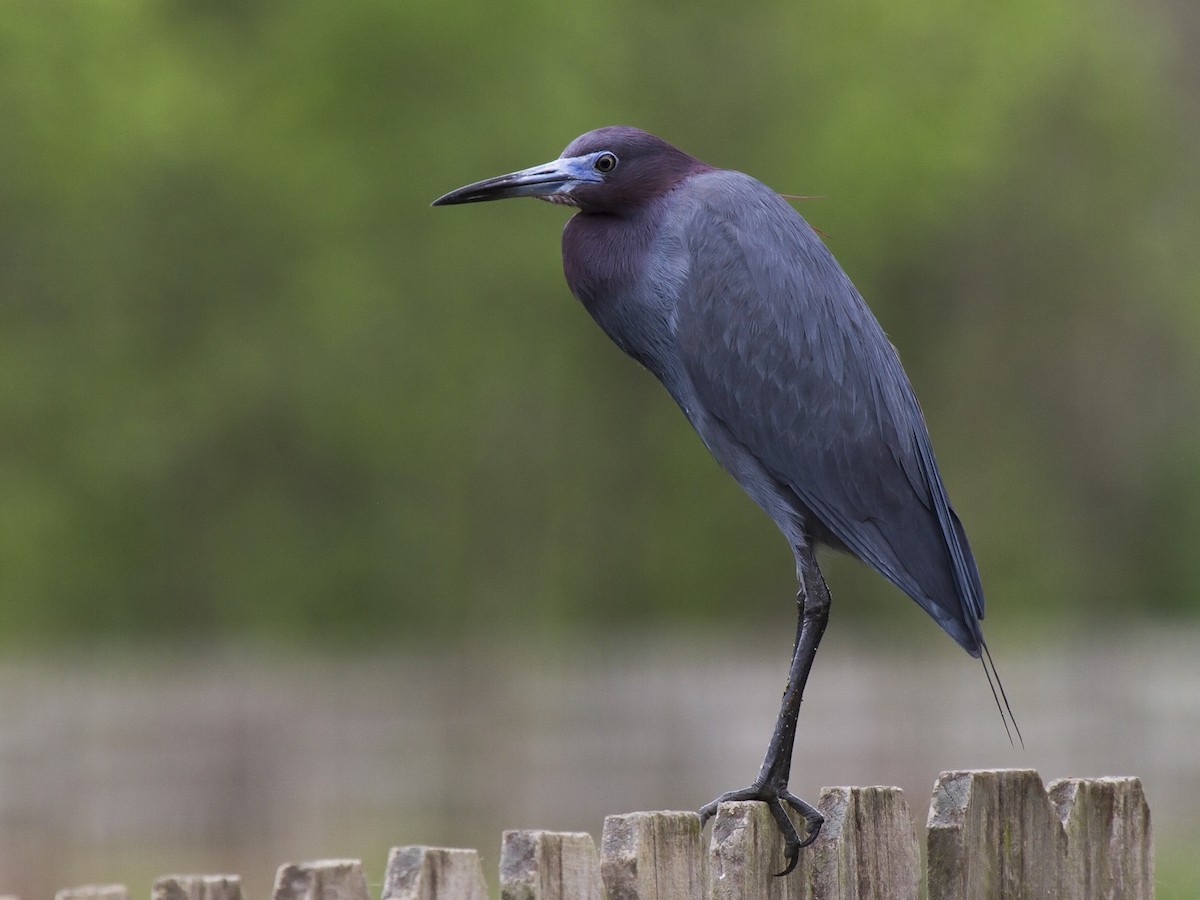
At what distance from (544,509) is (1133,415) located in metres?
11.8

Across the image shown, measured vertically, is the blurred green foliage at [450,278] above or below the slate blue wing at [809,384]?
above

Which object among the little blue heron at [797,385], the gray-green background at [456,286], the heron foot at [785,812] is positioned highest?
the gray-green background at [456,286]

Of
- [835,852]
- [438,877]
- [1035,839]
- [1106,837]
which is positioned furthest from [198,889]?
[1106,837]

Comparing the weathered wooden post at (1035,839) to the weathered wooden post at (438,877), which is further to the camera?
the weathered wooden post at (1035,839)

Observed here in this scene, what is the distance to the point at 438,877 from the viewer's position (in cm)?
335

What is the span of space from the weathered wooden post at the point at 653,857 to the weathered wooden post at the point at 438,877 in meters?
0.27

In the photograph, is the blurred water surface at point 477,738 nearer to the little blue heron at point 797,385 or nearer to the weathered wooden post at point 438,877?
the little blue heron at point 797,385

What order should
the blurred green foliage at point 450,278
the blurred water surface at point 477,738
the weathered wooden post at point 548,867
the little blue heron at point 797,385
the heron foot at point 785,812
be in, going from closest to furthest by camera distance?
the weathered wooden post at point 548,867 < the heron foot at point 785,812 < the little blue heron at point 797,385 < the blurred green foliage at point 450,278 < the blurred water surface at point 477,738

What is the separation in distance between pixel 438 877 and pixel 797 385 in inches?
71.9

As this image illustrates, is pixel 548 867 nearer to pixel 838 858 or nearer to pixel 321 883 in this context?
pixel 321 883

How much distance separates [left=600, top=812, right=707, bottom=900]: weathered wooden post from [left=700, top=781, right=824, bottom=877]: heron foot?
0.17 metres

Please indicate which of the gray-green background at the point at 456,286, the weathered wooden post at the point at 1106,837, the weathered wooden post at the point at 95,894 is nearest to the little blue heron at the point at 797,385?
the weathered wooden post at the point at 1106,837

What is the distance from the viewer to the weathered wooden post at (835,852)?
3533 mm

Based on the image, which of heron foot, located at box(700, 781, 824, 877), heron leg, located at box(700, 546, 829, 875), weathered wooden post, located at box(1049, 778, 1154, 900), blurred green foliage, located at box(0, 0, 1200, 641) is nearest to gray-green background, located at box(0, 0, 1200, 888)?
blurred green foliage, located at box(0, 0, 1200, 641)
